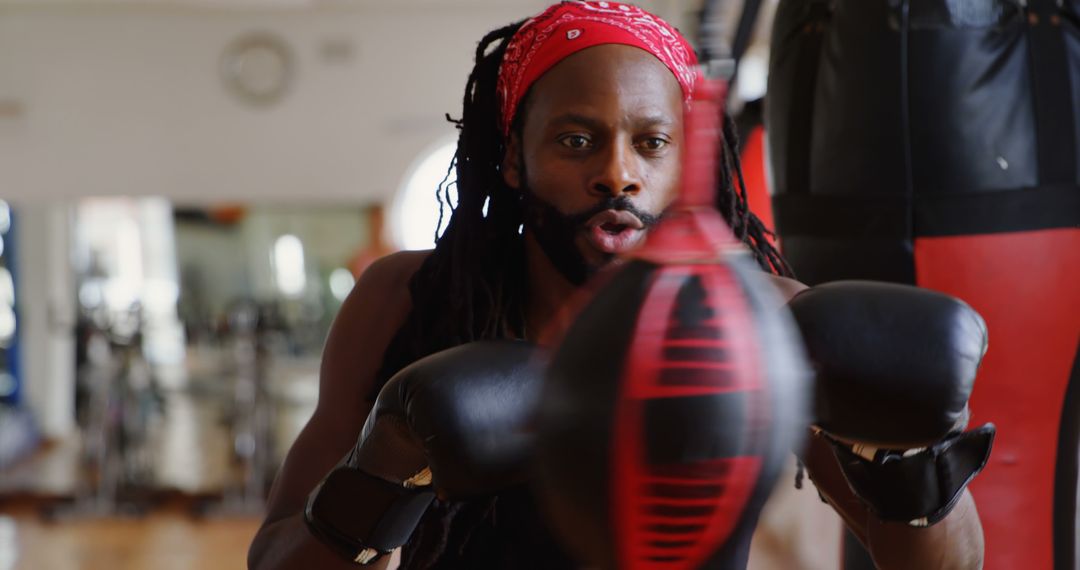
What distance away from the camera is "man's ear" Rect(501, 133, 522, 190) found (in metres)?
1.10


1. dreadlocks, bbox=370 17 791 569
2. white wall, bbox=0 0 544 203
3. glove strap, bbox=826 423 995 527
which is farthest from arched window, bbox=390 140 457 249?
glove strap, bbox=826 423 995 527

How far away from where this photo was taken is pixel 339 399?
111cm

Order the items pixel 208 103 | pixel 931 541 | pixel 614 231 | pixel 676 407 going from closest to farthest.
→ pixel 676 407, pixel 931 541, pixel 614 231, pixel 208 103

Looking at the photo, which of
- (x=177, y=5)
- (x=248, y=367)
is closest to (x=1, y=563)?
(x=248, y=367)

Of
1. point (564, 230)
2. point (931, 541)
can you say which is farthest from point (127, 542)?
A: point (931, 541)

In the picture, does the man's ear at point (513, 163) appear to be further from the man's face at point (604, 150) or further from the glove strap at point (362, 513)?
the glove strap at point (362, 513)

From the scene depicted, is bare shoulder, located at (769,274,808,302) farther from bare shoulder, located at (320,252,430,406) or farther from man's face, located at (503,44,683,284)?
bare shoulder, located at (320,252,430,406)

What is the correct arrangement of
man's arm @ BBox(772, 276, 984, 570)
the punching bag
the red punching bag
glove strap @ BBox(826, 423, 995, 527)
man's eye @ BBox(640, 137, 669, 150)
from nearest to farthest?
the red punching bag
glove strap @ BBox(826, 423, 995, 527)
man's arm @ BBox(772, 276, 984, 570)
man's eye @ BBox(640, 137, 669, 150)
the punching bag

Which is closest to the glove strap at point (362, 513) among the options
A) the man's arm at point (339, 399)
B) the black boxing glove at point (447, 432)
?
the black boxing glove at point (447, 432)

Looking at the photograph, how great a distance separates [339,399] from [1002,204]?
790 mm

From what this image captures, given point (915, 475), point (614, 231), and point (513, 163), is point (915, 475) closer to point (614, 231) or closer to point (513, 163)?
point (614, 231)

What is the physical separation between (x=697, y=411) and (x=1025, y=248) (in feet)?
2.91

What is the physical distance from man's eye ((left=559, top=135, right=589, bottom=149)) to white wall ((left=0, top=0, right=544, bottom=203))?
198 inches

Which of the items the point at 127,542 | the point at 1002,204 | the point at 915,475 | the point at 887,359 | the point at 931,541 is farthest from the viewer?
the point at 127,542
